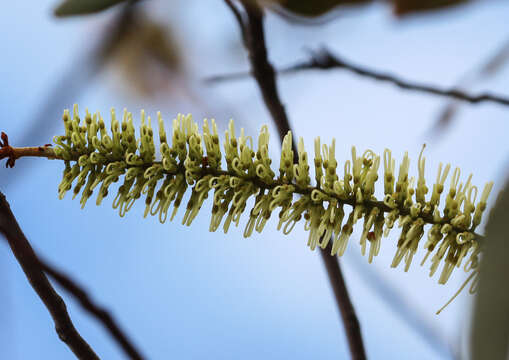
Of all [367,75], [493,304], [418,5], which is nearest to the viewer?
[493,304]

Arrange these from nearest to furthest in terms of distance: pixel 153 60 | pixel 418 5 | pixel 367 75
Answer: pixel 418 5
pixel 367 75
pixel 153 60

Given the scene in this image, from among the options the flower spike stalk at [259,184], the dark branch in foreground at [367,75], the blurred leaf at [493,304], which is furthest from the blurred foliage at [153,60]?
the blurred leaf at [493,304]

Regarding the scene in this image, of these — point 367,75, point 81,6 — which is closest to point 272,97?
point 367,75

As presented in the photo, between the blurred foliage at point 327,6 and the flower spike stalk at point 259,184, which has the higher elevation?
the blurred foliage at point 327,6

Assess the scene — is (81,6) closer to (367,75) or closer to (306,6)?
(306,6)

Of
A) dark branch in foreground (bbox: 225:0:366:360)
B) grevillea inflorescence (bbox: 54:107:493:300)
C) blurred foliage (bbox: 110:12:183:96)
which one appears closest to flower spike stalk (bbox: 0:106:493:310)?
grevillea inflorescence (bbox: 54:107:493:300)

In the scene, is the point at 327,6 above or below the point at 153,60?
below

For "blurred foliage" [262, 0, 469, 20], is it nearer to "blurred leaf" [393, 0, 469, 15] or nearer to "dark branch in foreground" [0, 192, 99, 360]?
"blurred leaf" [393, 0, 469, 15]

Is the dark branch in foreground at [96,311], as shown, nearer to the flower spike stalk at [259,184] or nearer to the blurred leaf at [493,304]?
the flower spike stalk at [259,184]
